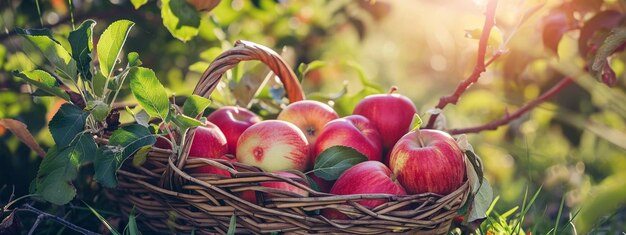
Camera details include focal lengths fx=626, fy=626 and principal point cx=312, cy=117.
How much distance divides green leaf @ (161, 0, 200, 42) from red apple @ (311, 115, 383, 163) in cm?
44

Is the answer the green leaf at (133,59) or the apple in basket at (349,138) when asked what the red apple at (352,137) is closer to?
the apple in basket at (349,138)

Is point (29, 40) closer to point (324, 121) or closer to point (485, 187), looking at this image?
point (324, 121)

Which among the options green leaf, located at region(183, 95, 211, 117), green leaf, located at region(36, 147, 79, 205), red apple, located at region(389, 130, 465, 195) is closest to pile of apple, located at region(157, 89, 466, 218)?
red apple, located at region(389, 130, 465, 195)

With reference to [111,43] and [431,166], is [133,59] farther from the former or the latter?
[431,166]

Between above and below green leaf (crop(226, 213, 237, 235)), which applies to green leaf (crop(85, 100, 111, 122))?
above

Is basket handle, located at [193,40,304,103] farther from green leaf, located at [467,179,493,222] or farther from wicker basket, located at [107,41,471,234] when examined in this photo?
green leaf, located at [467,179,493,222]

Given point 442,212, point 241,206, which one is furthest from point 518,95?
point 241,206

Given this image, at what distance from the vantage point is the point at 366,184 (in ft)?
3.51

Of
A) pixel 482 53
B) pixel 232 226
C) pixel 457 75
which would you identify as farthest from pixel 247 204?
pixel 457 75

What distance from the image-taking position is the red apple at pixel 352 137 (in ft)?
4.03

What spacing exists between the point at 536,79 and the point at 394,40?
316 cm

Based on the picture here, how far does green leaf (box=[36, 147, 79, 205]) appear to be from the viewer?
3.42 feet

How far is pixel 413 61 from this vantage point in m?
4.86

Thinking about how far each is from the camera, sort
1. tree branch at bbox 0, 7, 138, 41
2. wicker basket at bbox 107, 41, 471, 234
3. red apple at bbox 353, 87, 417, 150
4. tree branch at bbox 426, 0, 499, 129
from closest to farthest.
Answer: wicker basket at bbox 107, 41, 471, 234, tree branch at bbox 426, 0, 499, 129, red apple at bbox 353, 87, 417, 150, tree branch at bbox 0, 7, 138, 41
